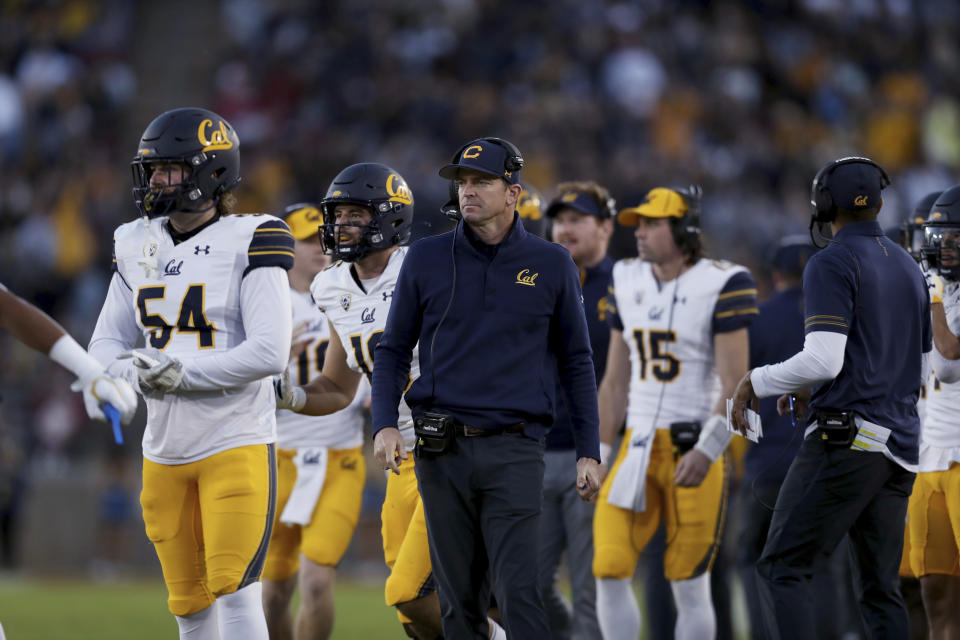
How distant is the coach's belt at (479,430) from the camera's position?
494 centimetres

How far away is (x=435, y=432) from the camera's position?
4906 mm

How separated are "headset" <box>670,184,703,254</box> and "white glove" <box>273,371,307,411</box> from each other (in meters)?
2.17

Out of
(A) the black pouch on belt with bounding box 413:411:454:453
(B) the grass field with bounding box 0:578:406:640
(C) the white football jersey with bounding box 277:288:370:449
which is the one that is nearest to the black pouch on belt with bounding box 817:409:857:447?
(A) the black pouch on belt with bounding box 413:411:454:453

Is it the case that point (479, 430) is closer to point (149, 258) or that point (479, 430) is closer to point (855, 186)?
point (149, 258)

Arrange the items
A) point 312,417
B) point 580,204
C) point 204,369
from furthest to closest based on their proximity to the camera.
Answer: point 580,204 → point 312,417 → point 204,369

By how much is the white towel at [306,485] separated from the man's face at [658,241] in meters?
1.95

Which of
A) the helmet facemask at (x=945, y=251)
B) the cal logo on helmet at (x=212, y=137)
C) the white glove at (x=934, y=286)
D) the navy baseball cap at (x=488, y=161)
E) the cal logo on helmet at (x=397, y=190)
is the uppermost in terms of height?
the cal logo on helmet at (x=212, y=137)

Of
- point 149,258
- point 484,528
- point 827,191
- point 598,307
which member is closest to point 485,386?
point 484,528

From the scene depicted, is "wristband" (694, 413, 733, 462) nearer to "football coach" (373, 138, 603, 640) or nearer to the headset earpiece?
"football coach" (373, 138, 603, 640)

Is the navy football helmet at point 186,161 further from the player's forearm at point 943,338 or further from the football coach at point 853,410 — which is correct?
the player's forearm at point 943,338

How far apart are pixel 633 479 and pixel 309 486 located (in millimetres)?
1665

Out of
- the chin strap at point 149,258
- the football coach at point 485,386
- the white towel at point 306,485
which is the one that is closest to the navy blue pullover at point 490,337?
the football coach at point 485,386

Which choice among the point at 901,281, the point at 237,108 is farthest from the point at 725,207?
the point at 901,281

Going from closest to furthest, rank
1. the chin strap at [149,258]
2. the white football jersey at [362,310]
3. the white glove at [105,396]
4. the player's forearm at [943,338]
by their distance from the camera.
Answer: the white glove at [105,396], the chin strap at [149,258], the player's forearm at [943,338], the white football jersey at [362,310]
